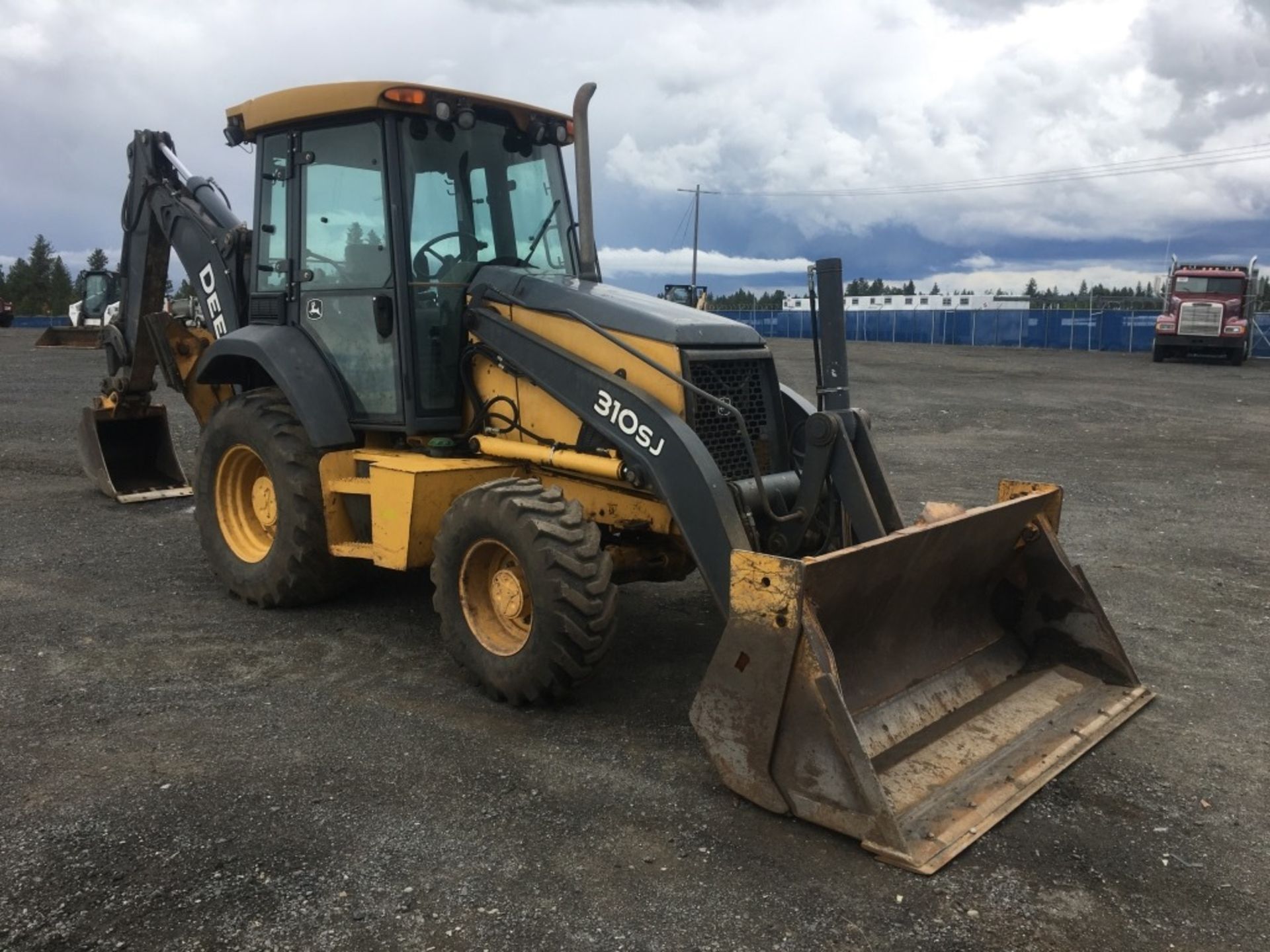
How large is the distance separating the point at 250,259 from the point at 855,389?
16.6 metres

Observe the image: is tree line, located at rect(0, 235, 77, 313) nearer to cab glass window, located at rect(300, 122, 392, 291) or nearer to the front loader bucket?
the front loader bucket

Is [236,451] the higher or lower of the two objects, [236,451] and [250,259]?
the lower

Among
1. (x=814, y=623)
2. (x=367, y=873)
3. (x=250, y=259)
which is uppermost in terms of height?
(x=250, y=259)

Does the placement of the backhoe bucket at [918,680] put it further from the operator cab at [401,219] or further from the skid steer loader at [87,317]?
the skid steer loader at [87,317]

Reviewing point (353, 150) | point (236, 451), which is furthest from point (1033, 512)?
point (236, 451)

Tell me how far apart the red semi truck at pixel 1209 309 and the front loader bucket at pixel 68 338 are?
97.0 feet

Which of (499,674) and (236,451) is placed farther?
(236,451)

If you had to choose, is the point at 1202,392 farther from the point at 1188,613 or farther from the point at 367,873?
the point at 367,873

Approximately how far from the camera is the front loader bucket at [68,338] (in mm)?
26578

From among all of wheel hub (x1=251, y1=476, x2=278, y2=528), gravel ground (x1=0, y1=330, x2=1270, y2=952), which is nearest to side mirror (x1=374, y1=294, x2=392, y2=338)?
wheel hub (x1=251, y1=476, x2=278, y2=528)

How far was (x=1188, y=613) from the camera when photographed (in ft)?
21.7

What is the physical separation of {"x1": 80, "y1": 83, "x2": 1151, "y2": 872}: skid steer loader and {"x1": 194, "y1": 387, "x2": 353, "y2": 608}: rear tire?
0.06 ft

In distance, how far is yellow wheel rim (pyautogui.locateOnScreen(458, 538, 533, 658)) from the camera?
4.89 metres

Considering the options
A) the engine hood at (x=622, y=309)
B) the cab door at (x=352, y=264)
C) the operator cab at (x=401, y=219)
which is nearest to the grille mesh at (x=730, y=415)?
the engine hood at (x=622, y=309)
